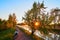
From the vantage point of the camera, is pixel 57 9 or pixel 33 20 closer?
pixel 33 20

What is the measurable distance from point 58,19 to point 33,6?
25.0 metres

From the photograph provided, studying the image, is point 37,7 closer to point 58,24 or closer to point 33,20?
point 33,20

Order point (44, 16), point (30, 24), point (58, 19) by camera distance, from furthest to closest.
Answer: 1. point (58, 19)
2. point (30, 24)
3. point (44, 16)

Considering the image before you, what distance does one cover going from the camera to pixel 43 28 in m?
29.7

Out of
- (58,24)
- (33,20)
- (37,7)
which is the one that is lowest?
(58,24)

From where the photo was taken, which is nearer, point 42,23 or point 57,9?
point 42,23

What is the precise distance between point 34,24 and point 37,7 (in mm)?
3762

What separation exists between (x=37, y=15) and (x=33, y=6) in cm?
221

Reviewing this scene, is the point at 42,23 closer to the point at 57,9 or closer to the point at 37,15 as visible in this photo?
the point at 37,15

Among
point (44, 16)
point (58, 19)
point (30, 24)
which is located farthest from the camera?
point (58, 19)

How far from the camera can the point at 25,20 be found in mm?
32938

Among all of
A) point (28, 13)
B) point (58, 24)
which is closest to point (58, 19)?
point (58, 24)

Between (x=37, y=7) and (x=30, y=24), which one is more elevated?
(x=37, y=7)

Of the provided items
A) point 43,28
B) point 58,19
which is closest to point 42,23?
point 43,28
